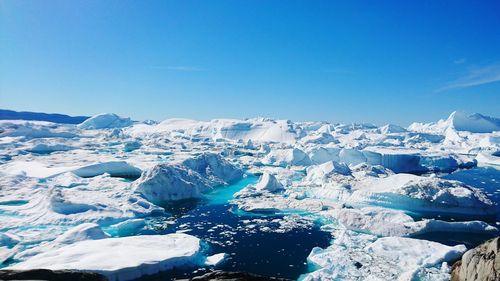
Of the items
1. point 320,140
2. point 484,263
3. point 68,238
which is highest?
point 320,140

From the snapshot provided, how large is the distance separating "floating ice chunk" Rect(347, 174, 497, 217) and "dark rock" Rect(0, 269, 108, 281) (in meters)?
20.8

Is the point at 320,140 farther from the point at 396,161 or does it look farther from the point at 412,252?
the point at 412,252

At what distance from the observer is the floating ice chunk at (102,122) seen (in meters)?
87.9

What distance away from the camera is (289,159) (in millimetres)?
43844

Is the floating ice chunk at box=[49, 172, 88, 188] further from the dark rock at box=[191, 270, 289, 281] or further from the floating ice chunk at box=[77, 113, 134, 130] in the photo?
the floating ice chunk at box=[77, 113, 134, 130]

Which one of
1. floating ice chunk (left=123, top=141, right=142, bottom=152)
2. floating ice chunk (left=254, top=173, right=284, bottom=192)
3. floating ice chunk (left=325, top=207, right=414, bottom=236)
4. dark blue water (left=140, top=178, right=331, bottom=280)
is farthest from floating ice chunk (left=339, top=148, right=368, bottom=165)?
floating ice chunk (left=123, top=141, right=142, bottom=152)

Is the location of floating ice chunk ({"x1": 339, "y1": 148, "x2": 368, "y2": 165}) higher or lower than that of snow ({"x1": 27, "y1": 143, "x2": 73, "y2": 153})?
higher

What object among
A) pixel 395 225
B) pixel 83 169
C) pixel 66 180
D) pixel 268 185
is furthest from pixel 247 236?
pixel 83 169

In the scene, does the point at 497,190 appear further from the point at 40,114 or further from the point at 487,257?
the point at 40,114

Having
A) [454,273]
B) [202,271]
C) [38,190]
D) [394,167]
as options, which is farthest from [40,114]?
[454,273]

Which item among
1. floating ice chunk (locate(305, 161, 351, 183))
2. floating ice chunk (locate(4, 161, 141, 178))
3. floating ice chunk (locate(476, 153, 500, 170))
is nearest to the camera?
floating ice chunk (locate(305, 161, 351, 183))

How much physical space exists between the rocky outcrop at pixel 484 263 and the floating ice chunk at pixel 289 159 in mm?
36370

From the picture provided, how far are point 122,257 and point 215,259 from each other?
3.64m

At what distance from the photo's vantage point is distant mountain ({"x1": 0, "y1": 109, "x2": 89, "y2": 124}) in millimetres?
Result: 103125
